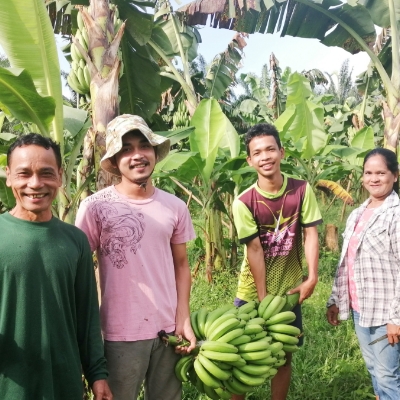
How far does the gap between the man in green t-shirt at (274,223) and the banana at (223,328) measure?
25.2 inches

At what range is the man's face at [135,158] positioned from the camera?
1.79m

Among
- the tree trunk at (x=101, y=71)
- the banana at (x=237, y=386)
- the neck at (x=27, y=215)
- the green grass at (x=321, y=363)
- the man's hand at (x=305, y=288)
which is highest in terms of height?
the tree trunk at (x=101, y=71)

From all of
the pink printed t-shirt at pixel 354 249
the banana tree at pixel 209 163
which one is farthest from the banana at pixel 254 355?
the banana tree at pixel 209 163

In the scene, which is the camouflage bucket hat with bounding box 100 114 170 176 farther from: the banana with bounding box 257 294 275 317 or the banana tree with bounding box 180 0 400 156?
the banana tree with bounding box 180 0 400 156

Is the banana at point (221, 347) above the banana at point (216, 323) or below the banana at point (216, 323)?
below

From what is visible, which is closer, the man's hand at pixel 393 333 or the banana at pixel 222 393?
the banana at pixel 222 393

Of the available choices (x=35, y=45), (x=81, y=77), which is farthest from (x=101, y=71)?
(x=81, y=77)

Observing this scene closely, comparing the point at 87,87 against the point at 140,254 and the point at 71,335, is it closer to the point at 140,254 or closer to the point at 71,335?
the point at 140,254

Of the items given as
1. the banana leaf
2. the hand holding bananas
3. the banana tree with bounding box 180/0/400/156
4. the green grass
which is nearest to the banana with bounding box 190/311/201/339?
the hand holding bananas

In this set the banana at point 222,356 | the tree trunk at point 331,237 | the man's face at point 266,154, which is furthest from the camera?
the tree trunk at point 331,237

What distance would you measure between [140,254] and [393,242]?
140 cm

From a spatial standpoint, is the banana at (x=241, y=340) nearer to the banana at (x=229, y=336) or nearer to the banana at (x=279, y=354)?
the banana at (x=229, y=336)

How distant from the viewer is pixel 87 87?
350cm

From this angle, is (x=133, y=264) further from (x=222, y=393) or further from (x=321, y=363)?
(x=321, y=363)
